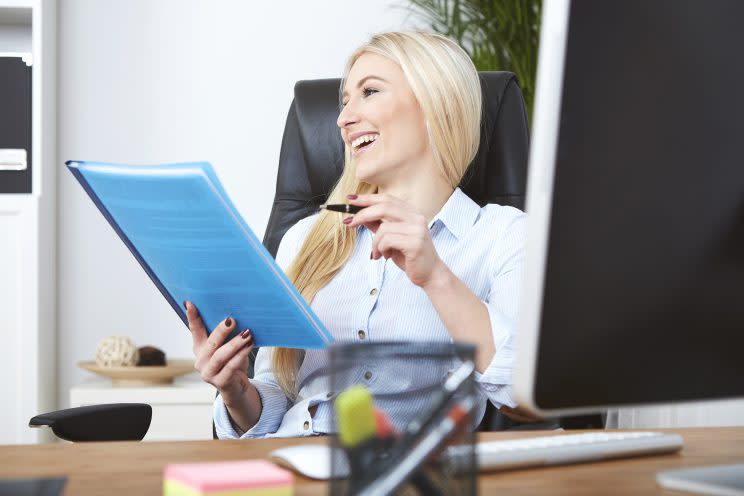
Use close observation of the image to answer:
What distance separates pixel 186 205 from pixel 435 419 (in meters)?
0.61

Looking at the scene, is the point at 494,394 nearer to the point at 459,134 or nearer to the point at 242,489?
the point at 459,134

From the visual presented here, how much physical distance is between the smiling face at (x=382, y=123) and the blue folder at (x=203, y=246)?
1.39 ft

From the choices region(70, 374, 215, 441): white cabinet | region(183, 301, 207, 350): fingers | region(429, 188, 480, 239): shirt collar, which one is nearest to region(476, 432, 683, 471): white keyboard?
region(183, 301, 207, 350): fingers

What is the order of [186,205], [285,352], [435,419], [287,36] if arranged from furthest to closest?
[287,36]
[285,352]
[186,205]
[435,419]

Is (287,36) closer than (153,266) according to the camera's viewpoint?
No

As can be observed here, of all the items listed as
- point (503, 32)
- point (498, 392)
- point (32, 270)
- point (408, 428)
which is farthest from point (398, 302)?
point (503, 32)

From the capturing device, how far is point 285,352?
1.43 m

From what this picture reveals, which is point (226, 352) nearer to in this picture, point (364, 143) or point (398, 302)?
point (398, 302)

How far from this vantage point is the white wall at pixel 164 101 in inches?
106

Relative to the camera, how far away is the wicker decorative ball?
234 centimetres

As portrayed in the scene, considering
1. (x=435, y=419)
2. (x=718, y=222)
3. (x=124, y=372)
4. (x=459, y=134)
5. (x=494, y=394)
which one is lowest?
(x=124, y=372)

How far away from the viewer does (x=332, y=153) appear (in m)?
1.67

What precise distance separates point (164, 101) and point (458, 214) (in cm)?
152

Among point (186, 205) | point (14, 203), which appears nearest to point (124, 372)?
point (14, 203)
